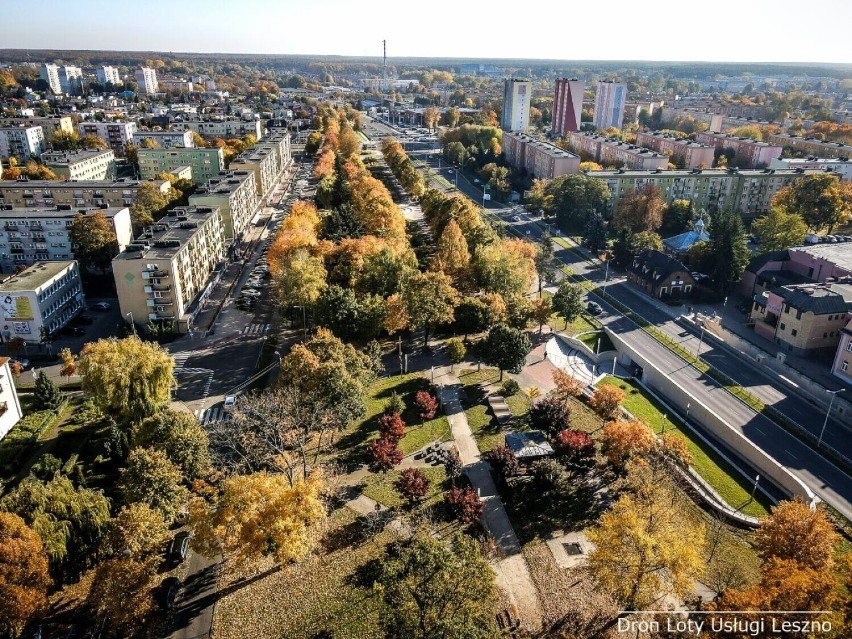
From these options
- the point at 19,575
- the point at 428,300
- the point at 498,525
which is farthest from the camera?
the point at 428,300

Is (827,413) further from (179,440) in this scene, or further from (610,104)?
(610,104)

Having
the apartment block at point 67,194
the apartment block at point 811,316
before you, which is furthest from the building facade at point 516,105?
the apartment block at point 811,316

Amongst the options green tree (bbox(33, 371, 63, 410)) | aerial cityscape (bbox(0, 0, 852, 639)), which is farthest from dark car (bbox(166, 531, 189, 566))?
green tree (bbox(33, 371, 63, 410))

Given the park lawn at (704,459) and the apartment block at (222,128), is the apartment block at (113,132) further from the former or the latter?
the park lawn at (704,459)

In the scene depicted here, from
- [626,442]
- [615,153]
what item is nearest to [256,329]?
[626,442]

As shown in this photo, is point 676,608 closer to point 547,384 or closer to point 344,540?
point 344,540

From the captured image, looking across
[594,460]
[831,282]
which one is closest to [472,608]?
[594,460]
